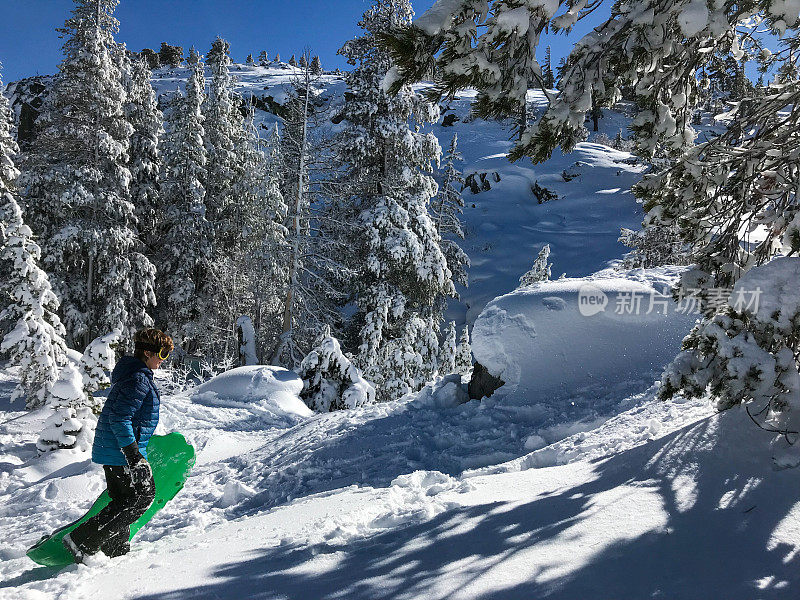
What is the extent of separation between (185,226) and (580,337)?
18971mm

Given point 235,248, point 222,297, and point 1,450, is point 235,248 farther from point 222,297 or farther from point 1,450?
point 1,450

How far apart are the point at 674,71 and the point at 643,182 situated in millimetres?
1172

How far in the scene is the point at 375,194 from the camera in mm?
17438

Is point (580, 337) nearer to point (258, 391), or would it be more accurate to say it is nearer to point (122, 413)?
point (122, 413)

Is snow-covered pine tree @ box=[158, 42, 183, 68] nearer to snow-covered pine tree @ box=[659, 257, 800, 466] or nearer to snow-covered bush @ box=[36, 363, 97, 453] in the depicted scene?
snow-covered bush @ box=[36, 363, 97, 453]

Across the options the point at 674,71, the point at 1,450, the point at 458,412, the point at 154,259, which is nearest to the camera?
the point at 674,71

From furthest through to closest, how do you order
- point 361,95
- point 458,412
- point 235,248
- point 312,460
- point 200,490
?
point 235,248 < point 361,95 < point 458,412 < point 312,460 < point 200,490

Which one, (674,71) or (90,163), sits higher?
(90,163)

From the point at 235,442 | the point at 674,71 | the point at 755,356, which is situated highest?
the point at 674,71

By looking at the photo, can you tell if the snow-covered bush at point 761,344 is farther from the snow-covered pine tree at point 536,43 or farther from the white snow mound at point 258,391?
the white snow mound at point 258,391

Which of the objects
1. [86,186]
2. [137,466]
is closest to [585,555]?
[137,466]

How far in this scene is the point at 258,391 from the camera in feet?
38.9

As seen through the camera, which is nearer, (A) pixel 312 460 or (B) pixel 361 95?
(A) pixel 312 460

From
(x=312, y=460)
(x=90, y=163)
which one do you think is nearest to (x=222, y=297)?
(x=90, y=163)
